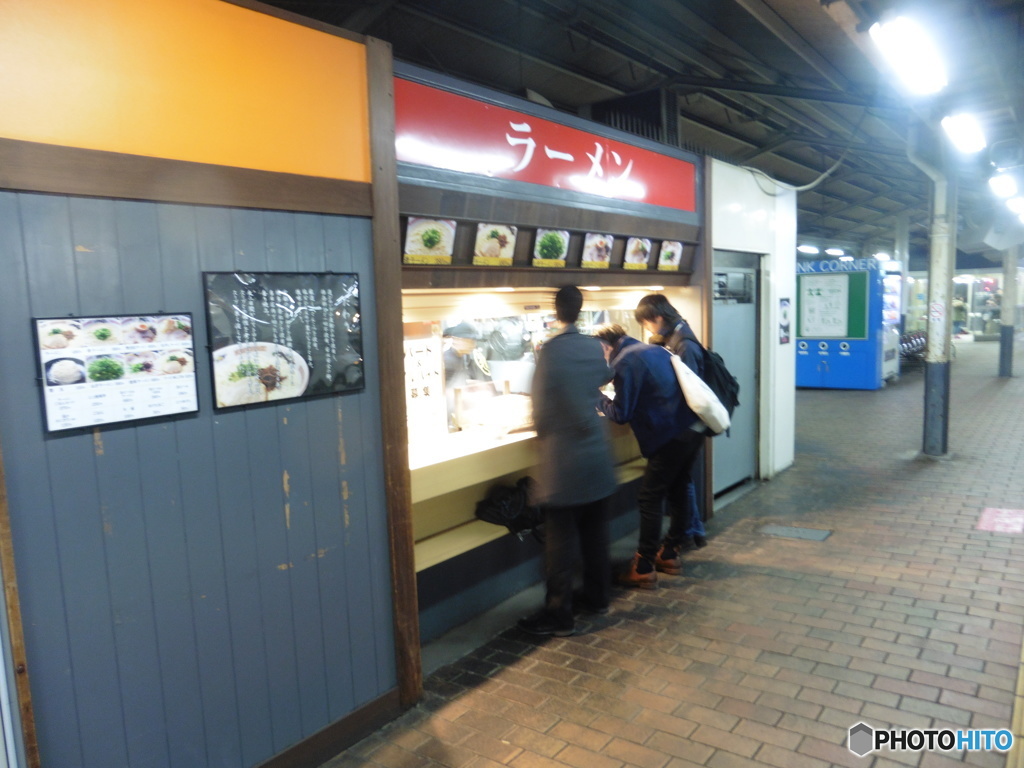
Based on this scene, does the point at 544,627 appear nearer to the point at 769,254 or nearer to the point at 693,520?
the point at 693,520

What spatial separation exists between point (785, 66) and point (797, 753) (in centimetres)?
735

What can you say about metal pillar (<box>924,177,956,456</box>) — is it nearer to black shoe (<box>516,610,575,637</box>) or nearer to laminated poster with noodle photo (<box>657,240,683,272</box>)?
laminated poster with noodle photo (<box>657,240,683,272</box>)

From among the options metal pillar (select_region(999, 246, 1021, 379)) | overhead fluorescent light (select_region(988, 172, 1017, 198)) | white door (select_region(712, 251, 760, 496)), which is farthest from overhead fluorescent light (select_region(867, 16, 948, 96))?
metal pillar (select_region(999, 246, 1021, 379))

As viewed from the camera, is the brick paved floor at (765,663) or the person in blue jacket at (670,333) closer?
the brick paved floor at (765,663)

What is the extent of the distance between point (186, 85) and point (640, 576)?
409 cm

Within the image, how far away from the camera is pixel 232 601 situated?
2879 mm

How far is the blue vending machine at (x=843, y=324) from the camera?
1419 cm

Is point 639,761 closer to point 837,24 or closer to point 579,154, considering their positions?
point 579,154

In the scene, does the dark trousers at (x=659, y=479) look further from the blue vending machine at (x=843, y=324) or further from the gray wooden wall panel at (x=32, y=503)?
the blue vending machine at (x=843, y=324)

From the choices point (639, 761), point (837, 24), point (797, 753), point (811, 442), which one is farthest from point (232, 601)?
point (811, 442)

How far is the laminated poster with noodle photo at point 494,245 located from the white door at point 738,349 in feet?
9.30

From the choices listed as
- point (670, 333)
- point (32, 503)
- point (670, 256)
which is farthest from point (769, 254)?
point (32, 503)

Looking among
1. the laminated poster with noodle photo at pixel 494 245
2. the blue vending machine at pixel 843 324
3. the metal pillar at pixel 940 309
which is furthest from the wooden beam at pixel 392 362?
the blue vending machine at pixel 843 324

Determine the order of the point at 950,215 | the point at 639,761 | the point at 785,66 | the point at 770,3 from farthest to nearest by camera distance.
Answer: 1. the point at 950,215
2. the point at 785,66
3. the point at 770,3
4. the point at 639,761
